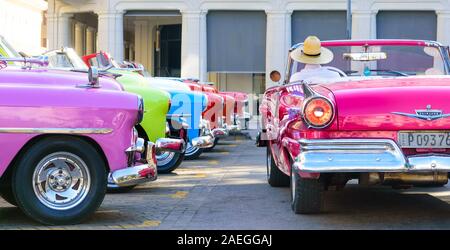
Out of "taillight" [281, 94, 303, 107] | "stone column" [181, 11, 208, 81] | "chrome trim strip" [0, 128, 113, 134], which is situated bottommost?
"chrome trim strip" [0, 128, 113, 134]

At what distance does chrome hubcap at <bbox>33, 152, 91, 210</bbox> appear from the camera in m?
6.13

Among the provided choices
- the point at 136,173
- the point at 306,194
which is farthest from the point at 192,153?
the point at 136,173

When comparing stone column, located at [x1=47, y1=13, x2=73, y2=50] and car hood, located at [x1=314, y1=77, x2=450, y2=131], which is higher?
stone column, located at [x1=47, y1=13, x2=73, y2=50]

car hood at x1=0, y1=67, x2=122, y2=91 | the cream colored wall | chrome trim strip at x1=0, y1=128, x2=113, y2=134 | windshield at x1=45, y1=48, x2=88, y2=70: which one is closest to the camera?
chrome trim strip at x1=0, y1=128, x2=113, y2=134

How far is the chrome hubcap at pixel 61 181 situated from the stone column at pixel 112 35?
23725 mm

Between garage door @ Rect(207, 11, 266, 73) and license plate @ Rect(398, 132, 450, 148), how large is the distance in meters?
23.8

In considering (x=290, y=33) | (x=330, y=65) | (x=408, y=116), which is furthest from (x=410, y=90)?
(x=290, y=33)

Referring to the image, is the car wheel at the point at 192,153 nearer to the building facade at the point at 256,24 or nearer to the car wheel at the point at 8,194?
the car wheel at the point at 8,194

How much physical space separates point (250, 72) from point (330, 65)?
21935 millimetres

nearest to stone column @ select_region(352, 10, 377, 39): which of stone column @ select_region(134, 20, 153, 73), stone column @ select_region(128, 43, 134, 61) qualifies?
stone column @ select_region(134, 20, 153, 73)

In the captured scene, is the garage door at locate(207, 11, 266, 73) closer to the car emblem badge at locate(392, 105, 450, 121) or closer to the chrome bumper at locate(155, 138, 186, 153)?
the chrome bumper at locate(155, 138, 186, 153)

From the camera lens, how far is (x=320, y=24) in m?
29.3
